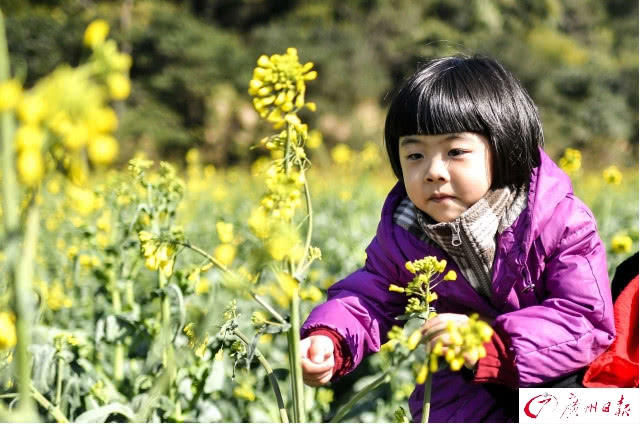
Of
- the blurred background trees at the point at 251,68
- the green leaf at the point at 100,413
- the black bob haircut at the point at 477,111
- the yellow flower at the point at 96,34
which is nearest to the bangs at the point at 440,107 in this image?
the black bob haircut at the point at 477,111

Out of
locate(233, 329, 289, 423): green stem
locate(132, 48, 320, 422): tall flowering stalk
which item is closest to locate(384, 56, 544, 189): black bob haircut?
locate(132, 48, 320, 422): tall flowering stalk

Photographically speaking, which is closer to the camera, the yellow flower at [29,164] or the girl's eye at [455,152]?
the yellow flower at [29,164]

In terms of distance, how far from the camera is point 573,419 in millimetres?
1607

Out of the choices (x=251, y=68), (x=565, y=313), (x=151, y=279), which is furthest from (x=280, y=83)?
(x=251, y=68)

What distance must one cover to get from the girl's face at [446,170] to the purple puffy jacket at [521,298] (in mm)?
135

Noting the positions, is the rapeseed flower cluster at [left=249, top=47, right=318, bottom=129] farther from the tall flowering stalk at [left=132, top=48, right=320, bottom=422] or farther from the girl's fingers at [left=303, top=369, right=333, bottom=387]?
the girl's fingers at [left=303, top=369, right=333, bottom=387]

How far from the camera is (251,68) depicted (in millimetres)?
16562

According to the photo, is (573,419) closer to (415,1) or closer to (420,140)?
(420,140)

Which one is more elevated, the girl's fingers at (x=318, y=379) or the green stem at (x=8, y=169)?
the green stem at (x=8, y=169)

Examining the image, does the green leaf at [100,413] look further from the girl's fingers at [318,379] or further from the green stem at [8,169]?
the green stem at [8,169]

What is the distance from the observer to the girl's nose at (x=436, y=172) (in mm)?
1658

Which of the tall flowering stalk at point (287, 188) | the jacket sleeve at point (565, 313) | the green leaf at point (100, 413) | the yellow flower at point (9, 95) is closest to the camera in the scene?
the yellow flower at point (9, 95)

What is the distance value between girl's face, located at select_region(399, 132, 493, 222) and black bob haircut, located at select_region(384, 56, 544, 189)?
0.02 metres

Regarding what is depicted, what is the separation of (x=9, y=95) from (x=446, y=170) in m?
1.18
